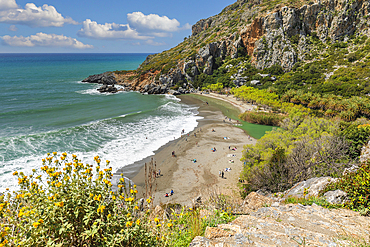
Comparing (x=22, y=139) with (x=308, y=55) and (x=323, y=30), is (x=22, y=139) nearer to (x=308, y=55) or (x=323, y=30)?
(x=308, y=55)

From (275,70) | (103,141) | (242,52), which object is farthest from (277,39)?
(103,141)

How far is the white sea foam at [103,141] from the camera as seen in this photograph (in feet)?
78.2

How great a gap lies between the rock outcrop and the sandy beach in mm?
8887

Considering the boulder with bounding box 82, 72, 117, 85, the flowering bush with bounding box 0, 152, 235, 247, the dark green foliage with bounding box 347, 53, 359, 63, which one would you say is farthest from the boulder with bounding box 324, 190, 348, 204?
the boulder with bounding box 82, 72, 117, 85

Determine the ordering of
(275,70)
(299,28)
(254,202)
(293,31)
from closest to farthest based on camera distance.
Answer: (254,202)
(275,70)
(299,28)
(293,31)

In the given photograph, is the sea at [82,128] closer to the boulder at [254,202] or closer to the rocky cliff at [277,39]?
the boulder at [254,202]

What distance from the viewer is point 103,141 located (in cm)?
3134

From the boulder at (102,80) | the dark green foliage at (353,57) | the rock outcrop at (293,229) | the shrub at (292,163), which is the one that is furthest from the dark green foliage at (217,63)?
the rock outcrop at (293,229)

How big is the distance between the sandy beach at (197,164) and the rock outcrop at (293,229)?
29.2ft

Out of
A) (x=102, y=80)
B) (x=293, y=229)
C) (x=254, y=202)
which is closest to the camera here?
(x=293, y=229)

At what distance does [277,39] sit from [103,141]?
86.9 m

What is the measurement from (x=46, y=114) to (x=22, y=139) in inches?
672

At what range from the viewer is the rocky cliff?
7294cm

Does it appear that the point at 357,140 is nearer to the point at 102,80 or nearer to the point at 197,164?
the point at 197,164
